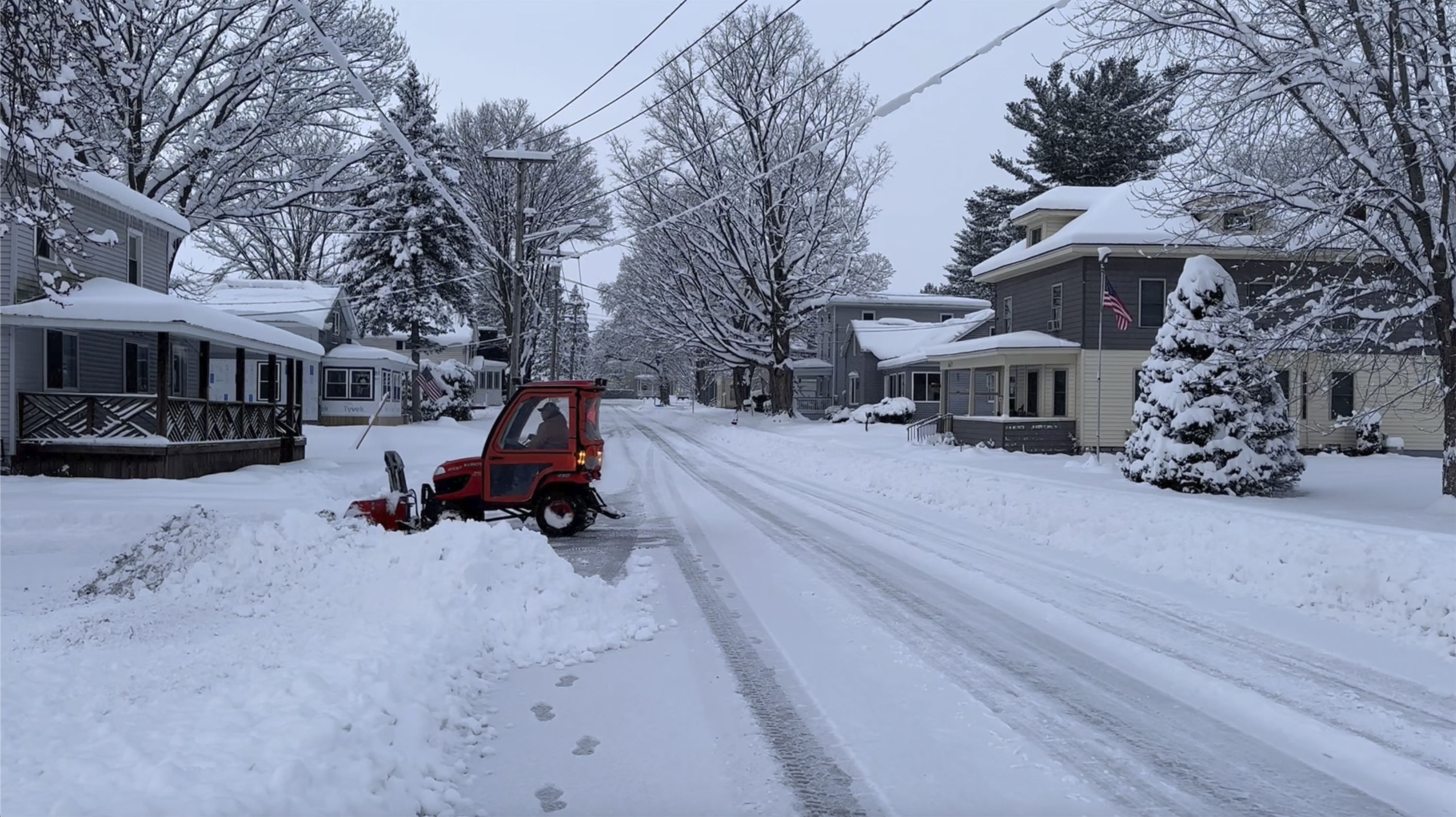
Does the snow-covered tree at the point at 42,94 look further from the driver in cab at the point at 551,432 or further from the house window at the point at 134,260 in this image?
the house window at the point at 134,260

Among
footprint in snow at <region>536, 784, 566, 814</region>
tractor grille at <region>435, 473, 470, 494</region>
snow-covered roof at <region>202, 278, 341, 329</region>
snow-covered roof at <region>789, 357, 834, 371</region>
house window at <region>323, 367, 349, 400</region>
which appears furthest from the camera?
snow-covered roof at <region>789, 357, 834, 371</region>

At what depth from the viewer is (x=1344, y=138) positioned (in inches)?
571

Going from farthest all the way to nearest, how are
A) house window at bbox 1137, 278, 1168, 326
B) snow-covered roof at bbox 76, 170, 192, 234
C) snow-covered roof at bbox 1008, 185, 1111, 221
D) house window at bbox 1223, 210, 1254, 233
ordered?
snow-covered roof at bbox 1008, 185, 1111, 221 < house window at bbox 1137, 278, 1168, 326 < snow-covered roof at bbox 76, 170, 192, 234 < house window at bbox 1223, 210, 1254, 233

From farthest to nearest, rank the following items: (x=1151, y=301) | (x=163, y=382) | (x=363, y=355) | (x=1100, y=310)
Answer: (x=363, y=355), (x=1151, y=301), (x=1100, y=310), (x=163, y=382)

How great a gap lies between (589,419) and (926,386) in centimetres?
3539

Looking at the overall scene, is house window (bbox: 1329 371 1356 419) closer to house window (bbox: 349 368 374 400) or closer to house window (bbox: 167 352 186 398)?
house window (bbox: 167 352 186 398)

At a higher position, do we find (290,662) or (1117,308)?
(1117,308)

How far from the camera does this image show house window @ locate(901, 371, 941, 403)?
155 ft

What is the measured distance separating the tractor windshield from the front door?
0.18 m

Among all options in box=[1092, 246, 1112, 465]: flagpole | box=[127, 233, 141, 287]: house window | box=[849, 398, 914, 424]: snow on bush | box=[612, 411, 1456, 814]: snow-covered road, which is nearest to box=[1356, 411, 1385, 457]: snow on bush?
box=[1092, 246, 1112, 465]: flagpole

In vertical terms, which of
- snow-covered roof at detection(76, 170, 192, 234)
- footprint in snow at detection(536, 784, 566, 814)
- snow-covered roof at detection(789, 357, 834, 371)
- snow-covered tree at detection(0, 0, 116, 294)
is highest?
snow-covered roof at detection(76, 170, 192, 234)

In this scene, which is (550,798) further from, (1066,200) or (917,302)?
(917,302)

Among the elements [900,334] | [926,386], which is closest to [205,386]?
[926,386]

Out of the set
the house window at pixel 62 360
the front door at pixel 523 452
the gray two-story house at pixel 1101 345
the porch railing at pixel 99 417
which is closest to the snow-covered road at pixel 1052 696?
the front door at pixel 523 452
